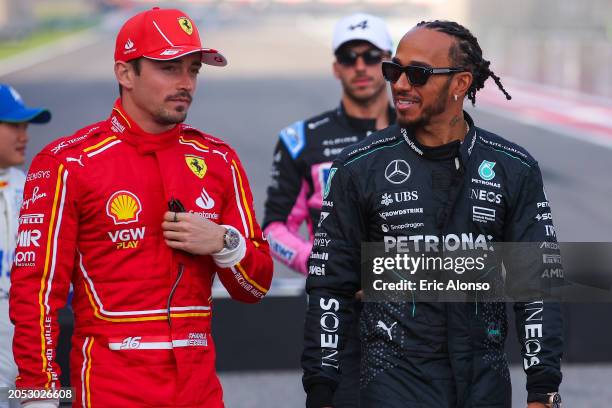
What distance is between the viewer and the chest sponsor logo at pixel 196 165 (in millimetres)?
4199

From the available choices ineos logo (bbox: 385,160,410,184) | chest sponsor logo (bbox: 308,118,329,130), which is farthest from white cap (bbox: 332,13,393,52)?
ineos logo (bbox: 385,160,410,184)

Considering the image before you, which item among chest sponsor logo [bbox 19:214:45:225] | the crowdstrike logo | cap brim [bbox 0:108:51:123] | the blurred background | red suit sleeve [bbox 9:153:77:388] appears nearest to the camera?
red suit sleeve [bbox 9:153:77:388]

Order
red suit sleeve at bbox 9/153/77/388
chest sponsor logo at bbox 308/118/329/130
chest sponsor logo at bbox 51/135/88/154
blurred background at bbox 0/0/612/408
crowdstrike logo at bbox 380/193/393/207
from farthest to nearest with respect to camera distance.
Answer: blurred background at bbox 0/0/612/408 → chest sponsor logo at bbox 308/118/329/130 → crowdstrike logo at bbox 380/193/393/207 → chest sponsor logo at bbox 51/135/88/154 → red suit sleeve at bbox 9/153/77/388

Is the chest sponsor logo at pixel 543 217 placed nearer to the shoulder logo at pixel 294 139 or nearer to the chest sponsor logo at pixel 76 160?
the chest sponsor logo at pixel 76 160

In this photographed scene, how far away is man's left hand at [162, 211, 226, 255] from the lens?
3977 millimetres

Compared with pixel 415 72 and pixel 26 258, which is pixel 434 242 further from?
pixel 26 258

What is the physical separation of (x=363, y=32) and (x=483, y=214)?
2.17 metres

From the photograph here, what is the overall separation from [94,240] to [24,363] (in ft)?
1.50

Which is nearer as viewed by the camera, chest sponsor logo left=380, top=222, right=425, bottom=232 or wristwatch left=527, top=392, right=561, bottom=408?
wristwatch left=527, top=392, right=561, bottom=408

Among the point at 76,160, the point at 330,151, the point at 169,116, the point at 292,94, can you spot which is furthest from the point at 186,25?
the point at 292,94

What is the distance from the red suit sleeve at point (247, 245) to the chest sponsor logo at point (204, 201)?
10 cm

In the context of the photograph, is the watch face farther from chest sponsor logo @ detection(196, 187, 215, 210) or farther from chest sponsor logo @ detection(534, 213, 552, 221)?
chest sponsor logo @ detection(534, 213, 552, 221)

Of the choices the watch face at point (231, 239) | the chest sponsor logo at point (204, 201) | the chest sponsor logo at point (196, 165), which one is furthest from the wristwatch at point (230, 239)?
the chest sponsor logo at point (196, 165)

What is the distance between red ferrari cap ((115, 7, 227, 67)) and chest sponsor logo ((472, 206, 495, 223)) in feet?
3.39
